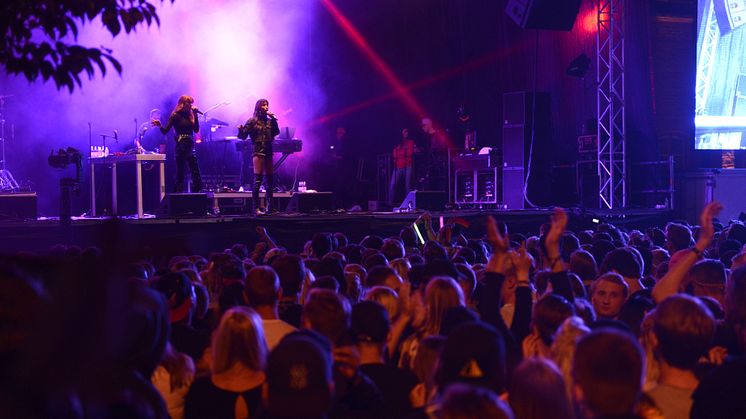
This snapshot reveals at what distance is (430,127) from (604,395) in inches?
707

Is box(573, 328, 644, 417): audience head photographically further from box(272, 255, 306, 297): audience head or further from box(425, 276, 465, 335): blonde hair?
box(272, 255, 306, 297): audience head

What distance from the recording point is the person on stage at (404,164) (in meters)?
19.2

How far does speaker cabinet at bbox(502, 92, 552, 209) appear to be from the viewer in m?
18.3

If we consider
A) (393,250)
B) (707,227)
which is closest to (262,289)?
(707,227)

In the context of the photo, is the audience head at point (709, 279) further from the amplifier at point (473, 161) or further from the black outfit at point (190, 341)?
the amplifier at point (473, 161)

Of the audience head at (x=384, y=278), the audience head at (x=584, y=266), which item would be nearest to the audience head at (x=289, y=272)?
the audience head at (x=384, y=278)

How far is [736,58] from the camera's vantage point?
58.6ft

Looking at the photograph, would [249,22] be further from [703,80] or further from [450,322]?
[450,322]

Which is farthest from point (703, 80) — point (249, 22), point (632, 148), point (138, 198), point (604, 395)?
point (604, 395)

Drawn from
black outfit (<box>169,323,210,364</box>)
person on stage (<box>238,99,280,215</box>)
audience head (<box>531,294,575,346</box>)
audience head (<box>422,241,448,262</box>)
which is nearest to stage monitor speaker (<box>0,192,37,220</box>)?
person on stage (<box>238,99,280,215</box>)

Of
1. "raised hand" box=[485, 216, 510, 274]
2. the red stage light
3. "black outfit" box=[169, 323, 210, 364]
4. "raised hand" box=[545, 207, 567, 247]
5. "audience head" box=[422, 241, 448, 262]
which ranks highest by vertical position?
the red stage light

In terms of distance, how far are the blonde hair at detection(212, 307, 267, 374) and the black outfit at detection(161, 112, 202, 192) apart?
10.7 metres

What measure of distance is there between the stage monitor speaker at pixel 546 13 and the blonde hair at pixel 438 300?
1361 cm

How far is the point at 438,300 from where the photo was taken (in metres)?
4.32
